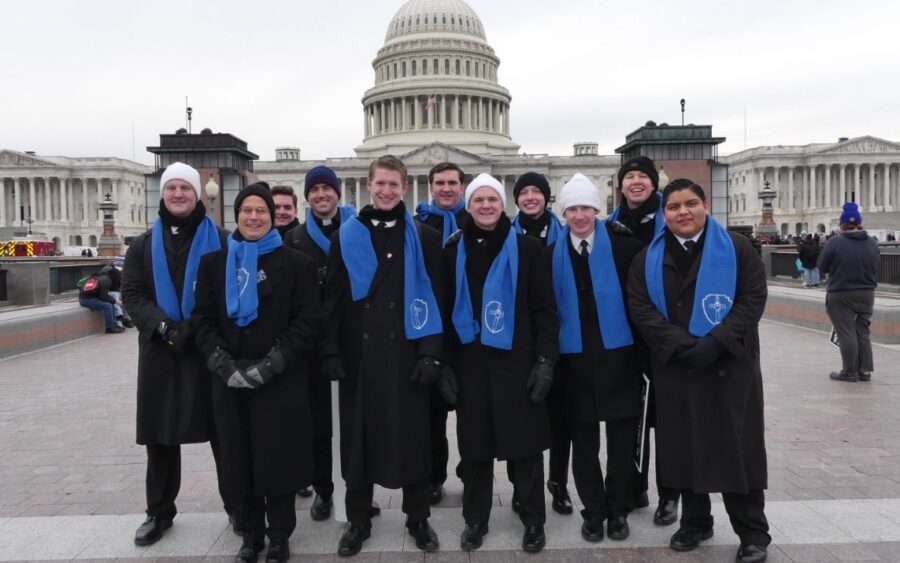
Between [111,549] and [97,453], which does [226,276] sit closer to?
[111,549]

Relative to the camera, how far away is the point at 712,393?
5.10 m

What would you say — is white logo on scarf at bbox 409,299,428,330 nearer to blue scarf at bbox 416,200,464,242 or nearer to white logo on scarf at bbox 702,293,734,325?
blue scarf at bbox 416,200,464,242

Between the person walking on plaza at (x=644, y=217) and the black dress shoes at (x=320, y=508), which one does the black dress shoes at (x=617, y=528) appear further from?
the black dress shoes at (x=320, y=508)

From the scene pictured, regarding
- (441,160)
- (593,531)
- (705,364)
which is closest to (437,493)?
(593,531)

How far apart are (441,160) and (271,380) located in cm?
9431

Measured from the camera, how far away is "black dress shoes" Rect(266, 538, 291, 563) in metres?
5.16

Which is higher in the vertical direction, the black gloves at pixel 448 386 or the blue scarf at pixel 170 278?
the blue scarf at pixel 170 278

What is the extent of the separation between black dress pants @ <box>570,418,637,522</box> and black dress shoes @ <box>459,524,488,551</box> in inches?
Result: 31.3

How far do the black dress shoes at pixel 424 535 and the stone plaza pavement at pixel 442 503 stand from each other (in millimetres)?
77

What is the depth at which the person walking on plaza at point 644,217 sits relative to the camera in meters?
5.75

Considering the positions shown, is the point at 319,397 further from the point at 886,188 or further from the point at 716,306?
the point at 886,188

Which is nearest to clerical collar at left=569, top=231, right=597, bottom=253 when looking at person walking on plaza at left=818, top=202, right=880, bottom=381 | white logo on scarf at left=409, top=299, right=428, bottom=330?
white logo on scarf at left=409, top=299, right=428, bottom=330

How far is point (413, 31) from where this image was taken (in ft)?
342

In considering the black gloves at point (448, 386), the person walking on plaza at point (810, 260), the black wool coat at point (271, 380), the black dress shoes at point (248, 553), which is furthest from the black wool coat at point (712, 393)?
the person walking on plaza at point (810, 260)
